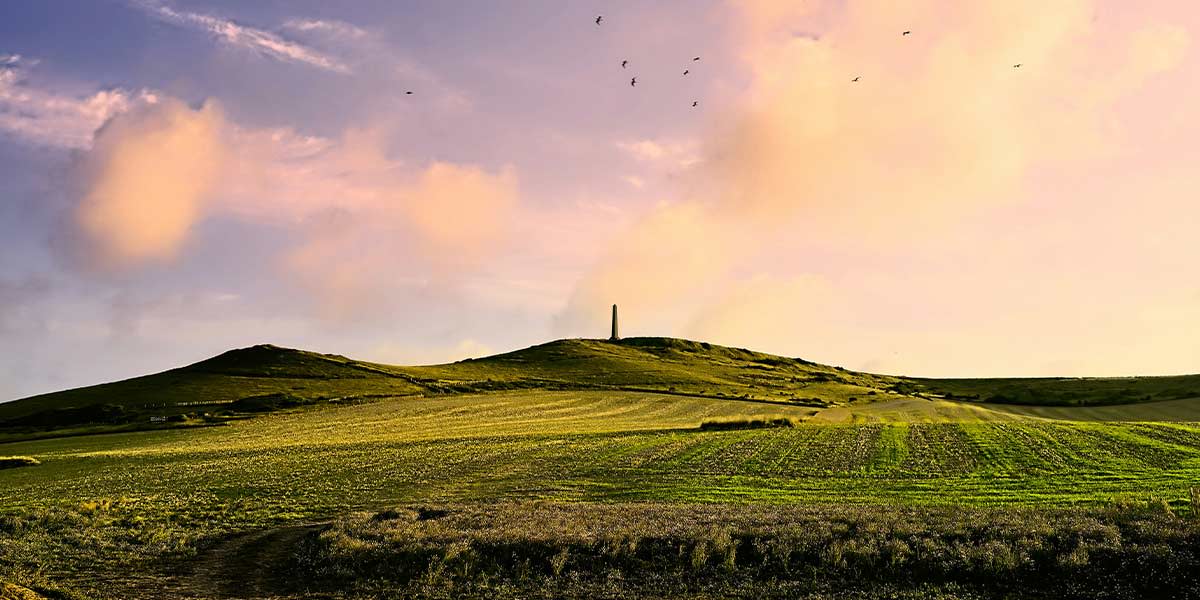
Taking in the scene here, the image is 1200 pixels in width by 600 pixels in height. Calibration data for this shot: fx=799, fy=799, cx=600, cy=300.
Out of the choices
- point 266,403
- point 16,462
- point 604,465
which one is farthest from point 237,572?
point 266,403

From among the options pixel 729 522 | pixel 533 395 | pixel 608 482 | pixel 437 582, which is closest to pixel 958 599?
pixel 729 522

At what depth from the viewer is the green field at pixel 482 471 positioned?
1280 inches

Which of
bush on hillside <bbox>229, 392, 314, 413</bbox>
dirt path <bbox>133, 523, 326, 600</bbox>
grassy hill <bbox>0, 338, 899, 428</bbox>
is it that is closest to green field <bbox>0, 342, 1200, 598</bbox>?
dirt path <bbox>133, 523, 326, 600</bbox>

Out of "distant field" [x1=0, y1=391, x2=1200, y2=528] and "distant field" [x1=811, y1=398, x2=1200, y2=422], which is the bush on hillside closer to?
"distant field" [x1=0, y1=391, x2=1200, y2=528]

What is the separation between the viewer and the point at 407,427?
87.0 m

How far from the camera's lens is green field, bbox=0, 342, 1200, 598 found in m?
32.5

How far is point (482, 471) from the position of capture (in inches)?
2055

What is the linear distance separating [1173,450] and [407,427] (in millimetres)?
68046

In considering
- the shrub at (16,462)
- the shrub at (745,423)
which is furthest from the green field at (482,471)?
the shrub at (745,423)

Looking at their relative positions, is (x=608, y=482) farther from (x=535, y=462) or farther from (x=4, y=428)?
(x=4, y=428)

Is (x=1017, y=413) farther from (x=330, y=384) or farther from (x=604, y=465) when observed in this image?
(x=330, y=384)

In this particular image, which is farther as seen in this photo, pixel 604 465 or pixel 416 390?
pixel 416 390

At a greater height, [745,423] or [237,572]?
[745,423]

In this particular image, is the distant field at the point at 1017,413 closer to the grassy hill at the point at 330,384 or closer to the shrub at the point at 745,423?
the shrub at the point at 745,423
